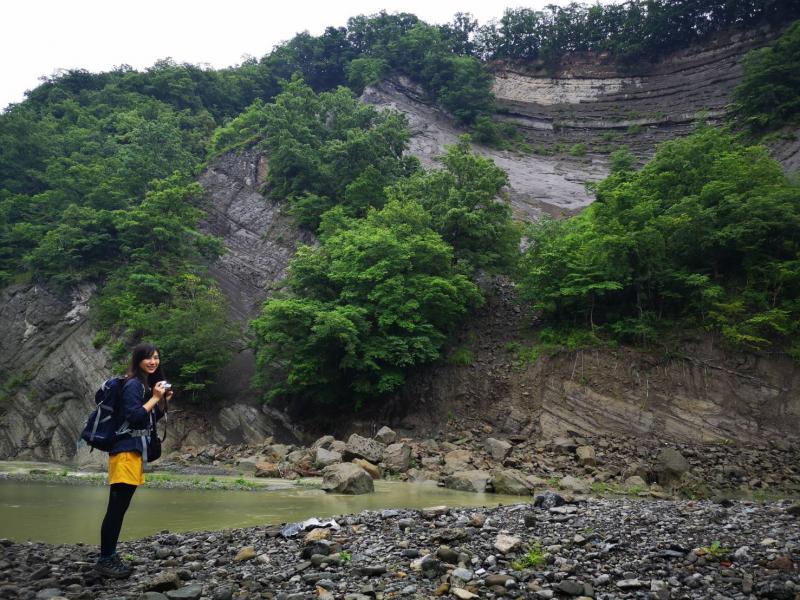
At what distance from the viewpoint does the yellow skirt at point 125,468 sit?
15.5 ft

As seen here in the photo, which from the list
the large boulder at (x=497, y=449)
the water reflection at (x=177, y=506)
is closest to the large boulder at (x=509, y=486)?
the water reflection at (x=177, y=506)

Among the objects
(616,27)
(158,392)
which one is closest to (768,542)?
(158,392)

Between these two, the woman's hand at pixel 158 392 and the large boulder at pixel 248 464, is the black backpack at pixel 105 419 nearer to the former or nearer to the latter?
the woman's hand at pixel 158 392

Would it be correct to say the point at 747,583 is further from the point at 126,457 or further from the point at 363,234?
the point at 363,234

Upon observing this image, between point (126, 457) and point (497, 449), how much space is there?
45.8ft

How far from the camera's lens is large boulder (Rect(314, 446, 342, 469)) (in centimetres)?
1508

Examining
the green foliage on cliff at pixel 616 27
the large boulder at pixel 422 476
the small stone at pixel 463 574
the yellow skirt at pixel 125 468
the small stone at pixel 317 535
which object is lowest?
the large boulder at pixel 422 476

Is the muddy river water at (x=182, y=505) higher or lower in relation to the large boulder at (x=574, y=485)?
higher

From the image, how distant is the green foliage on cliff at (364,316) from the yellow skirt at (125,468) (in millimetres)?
15689

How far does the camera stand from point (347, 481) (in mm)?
11305

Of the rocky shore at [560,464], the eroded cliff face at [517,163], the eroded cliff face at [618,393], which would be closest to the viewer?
the rocky shore at [560,464]

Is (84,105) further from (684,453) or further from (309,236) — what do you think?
(684,453)

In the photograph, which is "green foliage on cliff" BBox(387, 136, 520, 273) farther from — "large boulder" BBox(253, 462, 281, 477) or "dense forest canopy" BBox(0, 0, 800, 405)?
"large boulder" BBox(253, 462, 281, 477)

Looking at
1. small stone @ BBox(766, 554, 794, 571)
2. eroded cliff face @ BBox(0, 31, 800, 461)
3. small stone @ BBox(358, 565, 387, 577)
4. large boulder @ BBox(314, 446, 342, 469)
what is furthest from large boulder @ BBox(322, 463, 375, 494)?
eroded cliff face @ BBox(0, 31, 800, 461)
